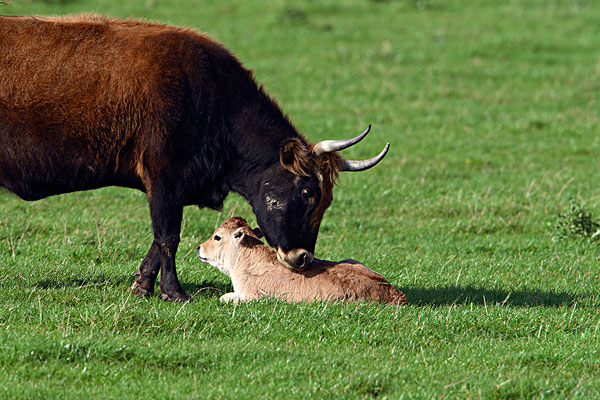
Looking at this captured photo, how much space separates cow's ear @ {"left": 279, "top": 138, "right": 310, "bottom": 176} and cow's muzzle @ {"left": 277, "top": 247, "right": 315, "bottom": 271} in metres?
0.73

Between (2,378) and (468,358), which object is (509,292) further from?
(2,378)

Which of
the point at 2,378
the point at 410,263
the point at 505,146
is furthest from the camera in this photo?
the point at 505,146

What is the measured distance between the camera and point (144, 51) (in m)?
Result: 7.75

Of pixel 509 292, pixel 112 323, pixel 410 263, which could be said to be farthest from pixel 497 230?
pixel 112 323

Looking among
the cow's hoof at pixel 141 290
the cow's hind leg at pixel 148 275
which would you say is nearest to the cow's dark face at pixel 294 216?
the cow's hind leg at pixel 148 275

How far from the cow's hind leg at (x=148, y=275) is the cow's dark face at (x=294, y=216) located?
3.68ft

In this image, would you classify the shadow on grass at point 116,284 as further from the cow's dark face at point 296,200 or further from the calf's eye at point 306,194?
the calf's eye at point 306,194

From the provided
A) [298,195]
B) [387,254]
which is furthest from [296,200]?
[387,254]

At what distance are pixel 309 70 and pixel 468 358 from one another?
1378 cm

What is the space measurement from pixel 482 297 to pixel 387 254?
1.86 m

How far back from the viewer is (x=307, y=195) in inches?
310

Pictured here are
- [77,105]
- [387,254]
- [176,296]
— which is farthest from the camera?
[387,254]

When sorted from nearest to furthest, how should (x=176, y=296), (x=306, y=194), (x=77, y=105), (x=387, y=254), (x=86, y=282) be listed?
1. (x=77, y=105)
2. (x=176, y=296)
3. (x=306, y=194)
4. (x=86, y=282)
5. (x=387, y=254)

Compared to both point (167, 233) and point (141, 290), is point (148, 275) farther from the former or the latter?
point (167, 233)
